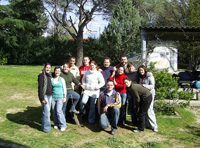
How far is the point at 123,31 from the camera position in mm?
18578

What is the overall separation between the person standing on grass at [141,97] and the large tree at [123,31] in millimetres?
13614

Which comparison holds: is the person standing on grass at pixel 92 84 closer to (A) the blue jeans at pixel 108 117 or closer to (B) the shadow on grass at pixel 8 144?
(A) the blue jeans at pixel 108 117

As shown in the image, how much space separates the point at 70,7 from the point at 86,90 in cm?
1974

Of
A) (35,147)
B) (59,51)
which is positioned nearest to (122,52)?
(59,51)

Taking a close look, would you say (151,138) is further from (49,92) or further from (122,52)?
(122,52)

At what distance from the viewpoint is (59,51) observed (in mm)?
22609

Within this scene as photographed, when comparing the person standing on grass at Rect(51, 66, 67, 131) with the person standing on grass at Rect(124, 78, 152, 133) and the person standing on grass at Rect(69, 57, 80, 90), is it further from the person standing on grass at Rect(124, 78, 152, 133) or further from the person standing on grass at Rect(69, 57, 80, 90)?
the person standing on grass at Rect(124, 78, 152, 133)

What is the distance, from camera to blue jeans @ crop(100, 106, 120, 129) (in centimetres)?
493

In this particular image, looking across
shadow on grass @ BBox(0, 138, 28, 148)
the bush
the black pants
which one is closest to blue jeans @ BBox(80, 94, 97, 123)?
the black pants

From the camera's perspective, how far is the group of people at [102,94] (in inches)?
193

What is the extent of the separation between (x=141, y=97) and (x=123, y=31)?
1436 centimetres

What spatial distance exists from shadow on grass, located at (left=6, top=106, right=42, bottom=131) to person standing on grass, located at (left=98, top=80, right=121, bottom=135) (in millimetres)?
1610

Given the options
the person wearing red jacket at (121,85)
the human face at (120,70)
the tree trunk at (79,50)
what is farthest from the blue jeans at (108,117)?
the tree trunk at (79,50)

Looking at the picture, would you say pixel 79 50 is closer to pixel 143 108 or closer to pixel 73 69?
pixel 73 69
